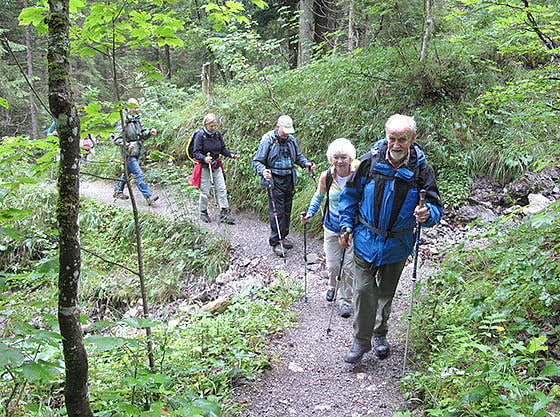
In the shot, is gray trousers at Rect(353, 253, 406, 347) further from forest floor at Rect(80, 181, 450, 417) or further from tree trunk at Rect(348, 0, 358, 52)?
tree trunk at Rect(348, 0, 358, 52)

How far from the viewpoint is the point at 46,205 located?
10.8 m

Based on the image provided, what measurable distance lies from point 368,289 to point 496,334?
1326mm

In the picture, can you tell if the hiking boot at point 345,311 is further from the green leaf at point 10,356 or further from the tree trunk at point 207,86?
the tree trunk at point 207,86

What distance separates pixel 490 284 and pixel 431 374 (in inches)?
59.2

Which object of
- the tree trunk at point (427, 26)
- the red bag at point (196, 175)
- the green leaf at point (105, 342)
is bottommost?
the red bag at point (196, 175)

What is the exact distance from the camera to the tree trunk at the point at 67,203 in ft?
6.31

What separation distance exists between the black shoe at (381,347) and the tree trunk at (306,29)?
442 inches

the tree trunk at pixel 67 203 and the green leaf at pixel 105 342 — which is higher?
the tree trunk at pixel 67 203

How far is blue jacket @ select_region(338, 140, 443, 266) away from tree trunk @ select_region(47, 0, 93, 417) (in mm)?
2627

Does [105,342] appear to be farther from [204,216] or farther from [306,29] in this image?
[306,29]

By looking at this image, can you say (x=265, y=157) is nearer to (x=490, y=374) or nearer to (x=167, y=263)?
(x=167, y=263)

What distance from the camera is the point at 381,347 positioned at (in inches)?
168

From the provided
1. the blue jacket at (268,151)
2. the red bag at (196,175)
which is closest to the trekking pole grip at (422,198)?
the blue jacket at (268,151)

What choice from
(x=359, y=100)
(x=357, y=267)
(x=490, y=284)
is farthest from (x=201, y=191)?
(x=490, y=284)
